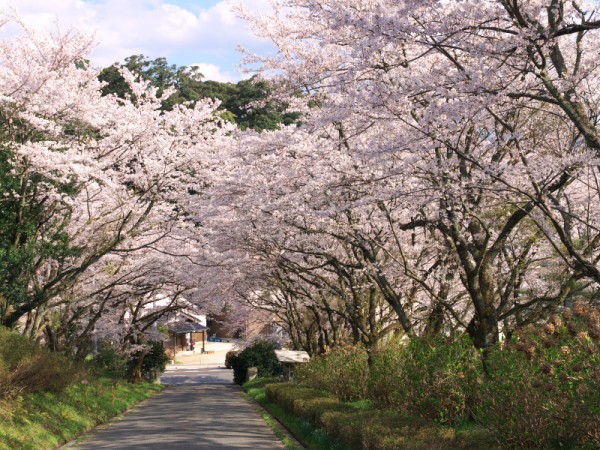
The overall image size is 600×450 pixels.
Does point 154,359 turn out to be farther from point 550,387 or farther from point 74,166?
point 550,387

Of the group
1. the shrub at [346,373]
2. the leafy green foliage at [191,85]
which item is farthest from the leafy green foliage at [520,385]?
the leafy green foliage at [191,85]

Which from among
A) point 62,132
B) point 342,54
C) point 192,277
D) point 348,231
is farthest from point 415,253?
point 192,277

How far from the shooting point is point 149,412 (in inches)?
928

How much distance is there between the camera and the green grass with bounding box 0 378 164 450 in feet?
43.7

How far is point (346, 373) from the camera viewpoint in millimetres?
17406

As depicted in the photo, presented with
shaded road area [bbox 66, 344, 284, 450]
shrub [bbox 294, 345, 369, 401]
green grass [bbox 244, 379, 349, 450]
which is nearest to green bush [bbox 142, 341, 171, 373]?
shaded road area [bbox 66, 344, 284, 450]

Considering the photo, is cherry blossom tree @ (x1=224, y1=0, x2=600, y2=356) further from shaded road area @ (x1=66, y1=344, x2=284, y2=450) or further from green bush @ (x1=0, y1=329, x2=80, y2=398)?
green bush @ (x1=0, y1=329, x2=80, y2=398)

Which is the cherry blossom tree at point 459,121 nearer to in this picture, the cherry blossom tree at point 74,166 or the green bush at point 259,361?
the cherry blossom tree at point 74,166

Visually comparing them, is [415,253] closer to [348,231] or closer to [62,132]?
[348,231]

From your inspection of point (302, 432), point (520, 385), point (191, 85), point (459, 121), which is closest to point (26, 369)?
point (302, 432)

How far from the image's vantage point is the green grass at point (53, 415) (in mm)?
13305

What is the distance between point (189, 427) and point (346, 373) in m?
4.01

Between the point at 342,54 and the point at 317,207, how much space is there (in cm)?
351

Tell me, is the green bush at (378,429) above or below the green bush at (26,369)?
below
